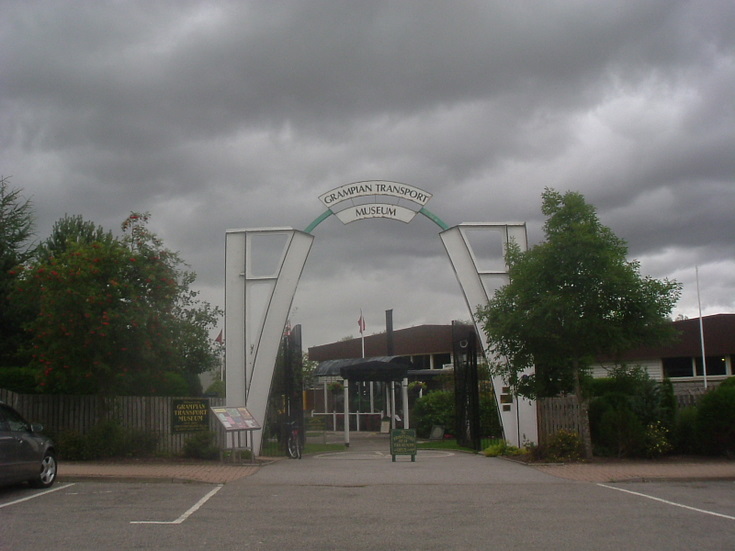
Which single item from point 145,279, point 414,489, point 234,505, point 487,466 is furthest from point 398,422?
point 234,505

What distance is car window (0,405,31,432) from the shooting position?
1300 centimetres

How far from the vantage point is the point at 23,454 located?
1278 cm

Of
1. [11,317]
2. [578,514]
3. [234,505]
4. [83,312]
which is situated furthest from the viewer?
[11,317]

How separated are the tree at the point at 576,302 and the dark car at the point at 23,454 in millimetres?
10202

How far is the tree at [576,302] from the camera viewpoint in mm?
17641

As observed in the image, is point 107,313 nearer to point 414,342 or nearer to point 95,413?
point 95,413

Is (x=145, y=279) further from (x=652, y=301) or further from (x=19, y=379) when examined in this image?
(x=652, y=301)

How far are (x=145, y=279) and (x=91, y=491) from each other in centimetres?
632

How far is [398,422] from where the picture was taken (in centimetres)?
3278

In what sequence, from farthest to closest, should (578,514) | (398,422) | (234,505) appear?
(398,422) < (234,505) < (578,514)

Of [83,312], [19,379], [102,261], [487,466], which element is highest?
[102,261]

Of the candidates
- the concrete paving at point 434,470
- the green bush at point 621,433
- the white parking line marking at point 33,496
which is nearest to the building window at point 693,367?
the green bush at point 621,433

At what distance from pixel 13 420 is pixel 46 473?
117cm

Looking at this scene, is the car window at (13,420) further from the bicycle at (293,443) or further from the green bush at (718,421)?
the green bush at (718,421)
